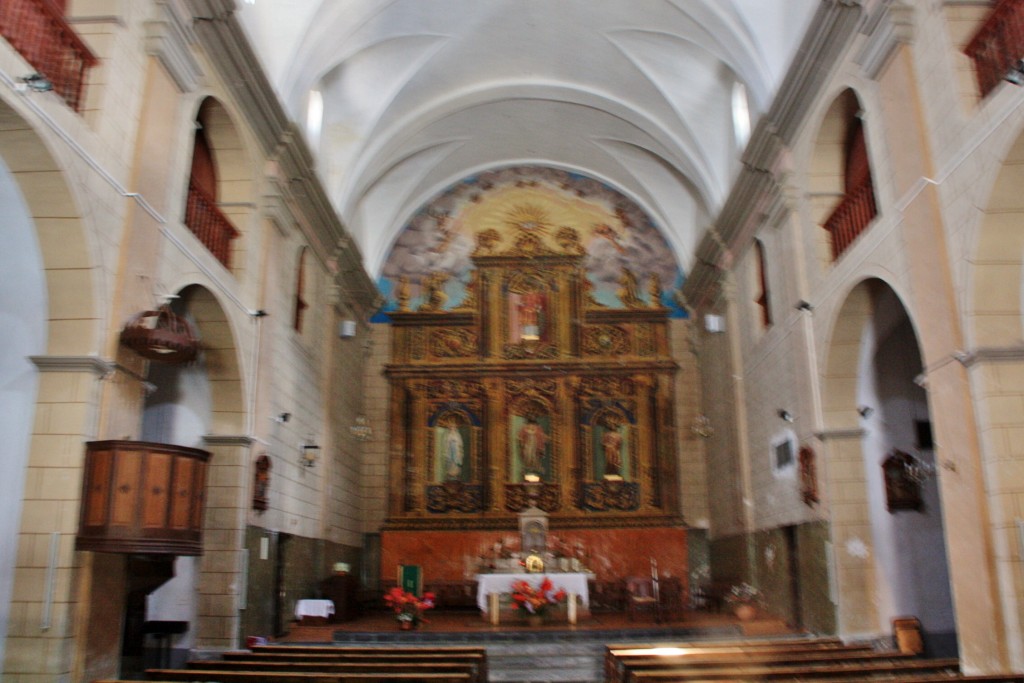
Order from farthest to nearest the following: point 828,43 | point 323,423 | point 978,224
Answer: point 323,423
point 828,43
point 978,224

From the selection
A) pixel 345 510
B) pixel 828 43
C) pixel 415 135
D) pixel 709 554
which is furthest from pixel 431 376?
pixel 828 43

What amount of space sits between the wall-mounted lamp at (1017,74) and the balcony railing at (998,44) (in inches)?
21.2

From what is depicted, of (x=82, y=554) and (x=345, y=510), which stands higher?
(x=345, y=510)

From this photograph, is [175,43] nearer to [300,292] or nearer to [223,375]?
[223,375]

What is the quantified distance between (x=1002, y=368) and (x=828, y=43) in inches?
185

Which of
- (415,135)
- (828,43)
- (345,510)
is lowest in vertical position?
(345,510)

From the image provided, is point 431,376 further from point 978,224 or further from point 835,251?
point 978,224

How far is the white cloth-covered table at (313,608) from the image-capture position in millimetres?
13062

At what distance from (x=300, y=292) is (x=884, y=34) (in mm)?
9185

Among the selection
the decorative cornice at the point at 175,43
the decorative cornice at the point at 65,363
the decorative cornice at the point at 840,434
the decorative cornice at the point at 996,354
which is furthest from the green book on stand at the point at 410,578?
the decorative cornice at the point at 996,354

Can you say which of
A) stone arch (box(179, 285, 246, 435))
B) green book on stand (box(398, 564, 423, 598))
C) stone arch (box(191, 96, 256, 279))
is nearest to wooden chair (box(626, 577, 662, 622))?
green book on stand (box(398, 564, 423, 598))

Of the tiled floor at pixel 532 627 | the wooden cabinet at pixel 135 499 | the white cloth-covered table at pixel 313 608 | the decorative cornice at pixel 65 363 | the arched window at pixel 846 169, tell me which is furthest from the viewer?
the white cloth-covered table at pixel 313 608

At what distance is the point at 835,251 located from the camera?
11.2 m

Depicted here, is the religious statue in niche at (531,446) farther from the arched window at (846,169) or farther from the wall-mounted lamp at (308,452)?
the arched window at (846,169)
